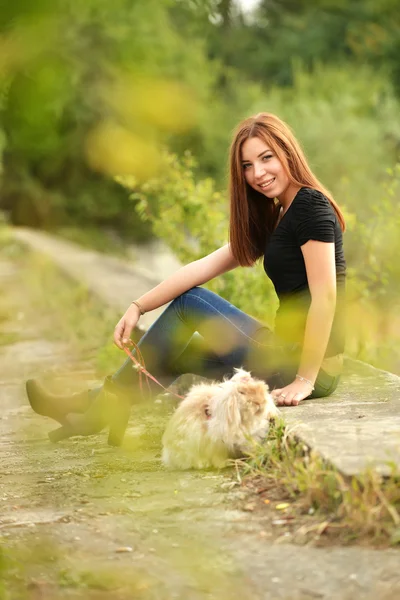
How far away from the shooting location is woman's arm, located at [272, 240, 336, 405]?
12.1 feet

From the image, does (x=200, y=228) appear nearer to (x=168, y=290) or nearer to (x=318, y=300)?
(x=168, y=290)

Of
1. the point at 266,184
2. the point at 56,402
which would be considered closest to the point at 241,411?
the point at 266,184

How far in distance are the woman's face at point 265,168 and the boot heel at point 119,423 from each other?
47.4 inches

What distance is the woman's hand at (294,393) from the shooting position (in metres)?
3.78

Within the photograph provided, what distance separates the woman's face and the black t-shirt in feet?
0.45

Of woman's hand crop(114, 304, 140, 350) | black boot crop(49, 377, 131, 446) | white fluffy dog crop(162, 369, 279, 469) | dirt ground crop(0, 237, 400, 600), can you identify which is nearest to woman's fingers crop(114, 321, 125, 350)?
woman's hand crop(114, 304, 140, 350)

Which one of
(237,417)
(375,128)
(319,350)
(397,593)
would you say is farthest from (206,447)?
(375,128)

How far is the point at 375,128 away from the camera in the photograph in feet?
63.5

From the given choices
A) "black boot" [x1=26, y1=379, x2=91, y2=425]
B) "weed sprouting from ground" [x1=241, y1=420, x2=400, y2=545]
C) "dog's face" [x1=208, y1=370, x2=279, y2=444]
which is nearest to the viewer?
"weed sprouting from ground" [x1=241, y1=420, x2=400, y2=545]

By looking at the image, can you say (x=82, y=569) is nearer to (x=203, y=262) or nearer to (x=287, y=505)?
(x=287, y=505)

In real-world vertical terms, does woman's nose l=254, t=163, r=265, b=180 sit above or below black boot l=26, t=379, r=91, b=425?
above

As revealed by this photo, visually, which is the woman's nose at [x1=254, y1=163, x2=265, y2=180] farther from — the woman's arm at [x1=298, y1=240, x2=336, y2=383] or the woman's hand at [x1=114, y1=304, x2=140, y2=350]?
the woman's hand at [x1=114, y1=304, x2=140, y2=350]

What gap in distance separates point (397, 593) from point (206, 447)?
1418 mm

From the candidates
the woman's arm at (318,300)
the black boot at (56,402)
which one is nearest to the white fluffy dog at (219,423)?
the woman's arm at (318,300)
